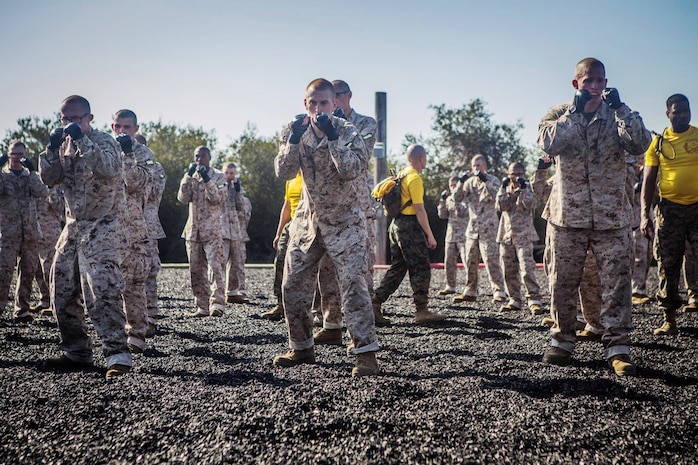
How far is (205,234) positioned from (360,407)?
5084 millimetres

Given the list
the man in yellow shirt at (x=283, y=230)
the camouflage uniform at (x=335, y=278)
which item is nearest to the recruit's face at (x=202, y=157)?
the man in yellow shirt at (x=283, y=230)

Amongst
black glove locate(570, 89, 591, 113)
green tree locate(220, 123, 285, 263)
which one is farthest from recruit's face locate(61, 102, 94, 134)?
green tree locate(220, 123, 285, 263)

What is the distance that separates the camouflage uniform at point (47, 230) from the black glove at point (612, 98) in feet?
24.7

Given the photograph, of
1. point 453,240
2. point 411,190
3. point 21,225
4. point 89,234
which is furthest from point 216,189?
point 453,240

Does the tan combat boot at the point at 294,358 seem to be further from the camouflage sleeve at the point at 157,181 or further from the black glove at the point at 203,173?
the black glove at the point at 203,173

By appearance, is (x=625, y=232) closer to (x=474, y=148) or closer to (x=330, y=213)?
(x=330, y=213)

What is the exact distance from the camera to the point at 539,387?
12.6 feet

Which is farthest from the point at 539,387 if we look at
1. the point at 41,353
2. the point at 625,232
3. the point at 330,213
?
the point at 41,353

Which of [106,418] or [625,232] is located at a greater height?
[625,232]

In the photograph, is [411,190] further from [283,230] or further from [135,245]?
[135,245]

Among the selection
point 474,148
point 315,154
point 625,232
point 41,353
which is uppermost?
point 474,148

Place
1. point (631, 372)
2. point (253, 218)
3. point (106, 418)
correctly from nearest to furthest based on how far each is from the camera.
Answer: point (106, 418), point (631, 372), point (253, 218)

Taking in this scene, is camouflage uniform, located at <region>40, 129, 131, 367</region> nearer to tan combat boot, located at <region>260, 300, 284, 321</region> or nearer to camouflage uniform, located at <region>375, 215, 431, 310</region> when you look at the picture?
tan combat boot, located at <region>260, 300, 284, 321</region>

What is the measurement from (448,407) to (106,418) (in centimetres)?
196
